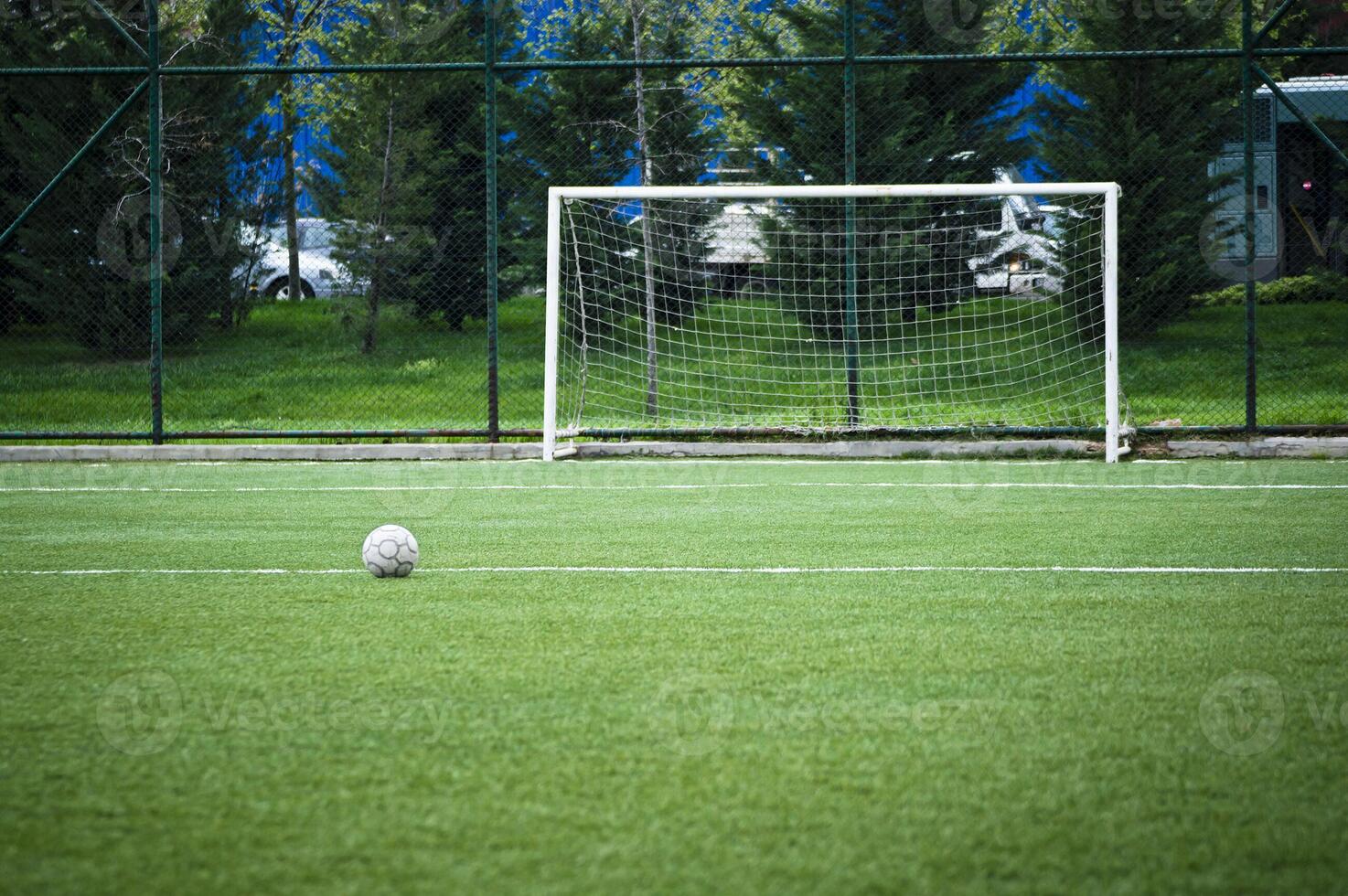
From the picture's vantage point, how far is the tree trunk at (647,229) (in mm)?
10953

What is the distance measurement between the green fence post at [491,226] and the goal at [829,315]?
1.80ft

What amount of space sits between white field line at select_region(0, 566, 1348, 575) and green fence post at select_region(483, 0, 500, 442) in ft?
17.3

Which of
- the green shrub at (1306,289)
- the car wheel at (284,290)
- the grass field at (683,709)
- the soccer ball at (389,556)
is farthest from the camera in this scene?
the car wheel at (284,290)

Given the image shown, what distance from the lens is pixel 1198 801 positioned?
2455 millimetres

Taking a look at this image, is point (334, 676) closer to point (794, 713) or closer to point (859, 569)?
point (794, 713)

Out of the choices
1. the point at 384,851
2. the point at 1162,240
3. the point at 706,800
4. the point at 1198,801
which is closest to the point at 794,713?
the point at 706,800

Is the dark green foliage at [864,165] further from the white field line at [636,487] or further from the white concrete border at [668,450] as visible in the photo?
the white field line at [636,487]

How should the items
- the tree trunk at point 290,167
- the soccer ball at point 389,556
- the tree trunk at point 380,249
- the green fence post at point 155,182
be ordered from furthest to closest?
1. the tree trunk at point 290,167
2. the tree trunk at point 380,249
3. the green fence post at point 155,182
4. the soccer ball at point 389,556

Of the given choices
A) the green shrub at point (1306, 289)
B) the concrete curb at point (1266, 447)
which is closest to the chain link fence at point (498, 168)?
the green shrub at point (1306, 289)

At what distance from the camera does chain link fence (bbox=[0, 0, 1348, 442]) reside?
11172mm

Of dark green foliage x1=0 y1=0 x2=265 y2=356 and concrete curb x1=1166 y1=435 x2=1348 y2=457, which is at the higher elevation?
dark green foliage x1=0 y1=0 x2=265 y2=356

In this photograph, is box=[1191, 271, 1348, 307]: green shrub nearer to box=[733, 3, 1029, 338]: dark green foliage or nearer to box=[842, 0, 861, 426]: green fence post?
box=[733, 3, 1029, 338]: dark green foliage

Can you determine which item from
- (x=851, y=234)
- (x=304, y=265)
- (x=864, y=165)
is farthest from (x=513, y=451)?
(x=304, y=265)

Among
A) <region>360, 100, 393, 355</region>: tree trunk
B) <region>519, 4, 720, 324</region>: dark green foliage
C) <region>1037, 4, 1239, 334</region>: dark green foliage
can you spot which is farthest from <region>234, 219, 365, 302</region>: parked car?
<region>1037, 4, 1239, 334</region>: dark green foliage
